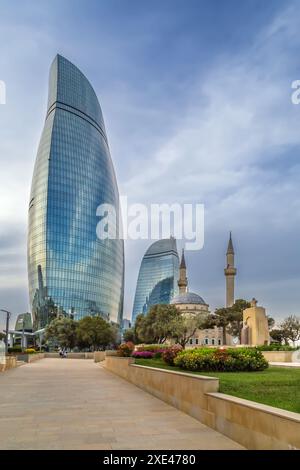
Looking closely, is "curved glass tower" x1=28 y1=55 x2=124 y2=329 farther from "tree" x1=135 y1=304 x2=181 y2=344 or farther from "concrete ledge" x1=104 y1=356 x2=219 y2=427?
"concrete ledge" x1=104 y1=356 x2=219 y2=427

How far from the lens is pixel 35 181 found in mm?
127812

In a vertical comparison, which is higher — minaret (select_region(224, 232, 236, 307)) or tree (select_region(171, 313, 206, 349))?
minaret (select_region(224, 232, 236, 307))

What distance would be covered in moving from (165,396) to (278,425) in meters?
7.14

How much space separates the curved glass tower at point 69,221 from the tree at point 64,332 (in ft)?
115

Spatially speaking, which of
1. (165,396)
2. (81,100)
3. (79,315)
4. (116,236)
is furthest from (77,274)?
(165,396)

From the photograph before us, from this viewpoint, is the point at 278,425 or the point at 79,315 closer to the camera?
the point at 278,425

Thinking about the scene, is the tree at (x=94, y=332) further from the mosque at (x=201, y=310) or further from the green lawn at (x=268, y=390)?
the green lawn at (x=268, y=390)

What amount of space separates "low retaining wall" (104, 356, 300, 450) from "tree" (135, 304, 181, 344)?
199 feet

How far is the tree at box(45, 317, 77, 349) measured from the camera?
8435cm

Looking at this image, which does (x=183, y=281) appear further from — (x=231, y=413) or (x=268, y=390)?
(x=231, y=413)

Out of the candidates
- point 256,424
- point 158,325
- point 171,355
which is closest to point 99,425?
point 256,424

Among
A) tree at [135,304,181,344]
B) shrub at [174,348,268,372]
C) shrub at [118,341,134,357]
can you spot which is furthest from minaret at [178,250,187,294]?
shrub at [174,348,268,372]

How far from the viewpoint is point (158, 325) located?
7444cm
